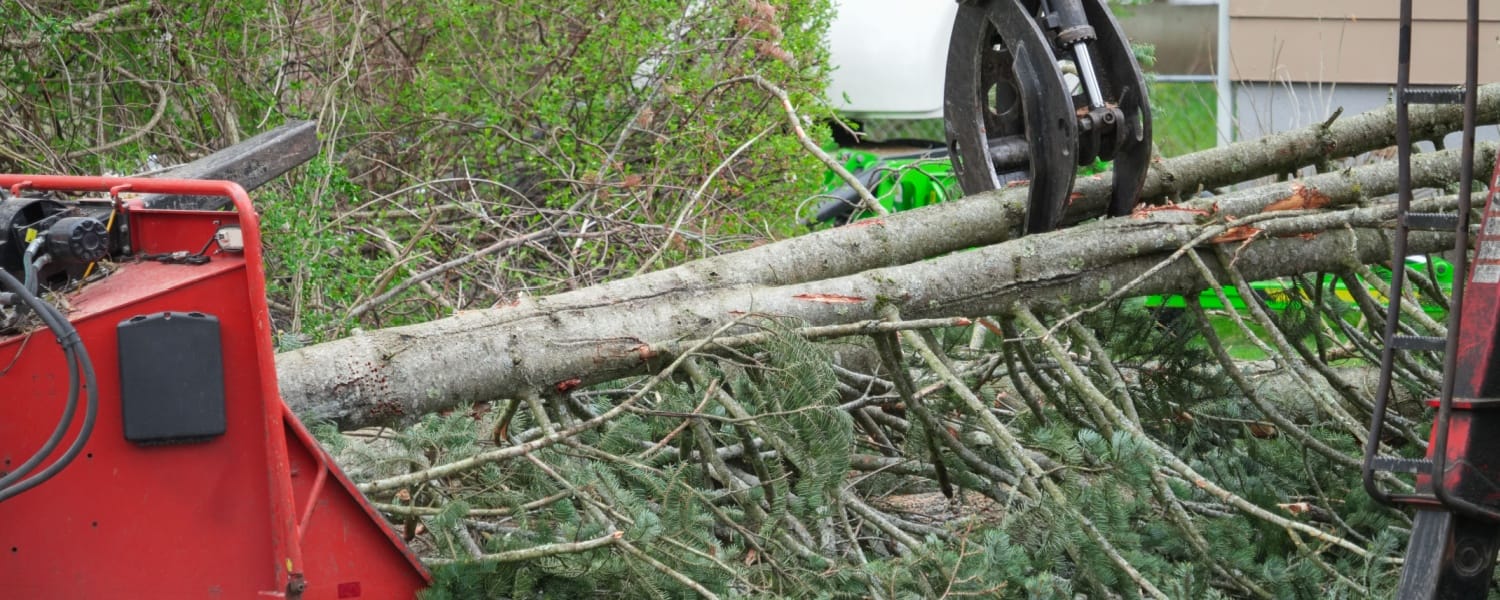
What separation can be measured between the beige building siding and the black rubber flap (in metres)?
9.47

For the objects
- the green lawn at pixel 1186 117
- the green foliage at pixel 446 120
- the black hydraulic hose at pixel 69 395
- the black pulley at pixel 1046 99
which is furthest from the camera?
the green lawn at pixel 1186 117

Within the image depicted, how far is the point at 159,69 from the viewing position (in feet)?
20.6

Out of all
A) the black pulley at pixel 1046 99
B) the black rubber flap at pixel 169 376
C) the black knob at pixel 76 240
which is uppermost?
the black pulley at pixel 1046 99

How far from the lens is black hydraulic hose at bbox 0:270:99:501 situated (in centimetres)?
219

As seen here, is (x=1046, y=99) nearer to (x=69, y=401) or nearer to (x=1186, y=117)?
(x=69, y=401)

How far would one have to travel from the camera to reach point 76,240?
7.72ft

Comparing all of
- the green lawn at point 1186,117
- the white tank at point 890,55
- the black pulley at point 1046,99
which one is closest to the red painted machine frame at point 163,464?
the black pulley at point 1046,99

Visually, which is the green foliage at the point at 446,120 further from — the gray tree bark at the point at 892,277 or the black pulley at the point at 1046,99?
the gray tree bark at the point at 892,277

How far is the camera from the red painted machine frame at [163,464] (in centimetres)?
230

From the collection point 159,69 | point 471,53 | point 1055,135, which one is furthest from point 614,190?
point 1055,135

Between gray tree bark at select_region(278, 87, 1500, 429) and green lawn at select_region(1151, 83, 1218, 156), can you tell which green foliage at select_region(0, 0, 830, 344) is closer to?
gray tree bark at select_region(278, 87, 1500, 429)

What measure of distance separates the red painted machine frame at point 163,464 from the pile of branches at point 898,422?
20.3 inches

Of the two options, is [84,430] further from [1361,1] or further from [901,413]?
[1361,1]

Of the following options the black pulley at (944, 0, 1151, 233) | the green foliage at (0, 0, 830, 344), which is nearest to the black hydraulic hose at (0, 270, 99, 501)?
the black pulley at (944, 0, 1151, 233)
